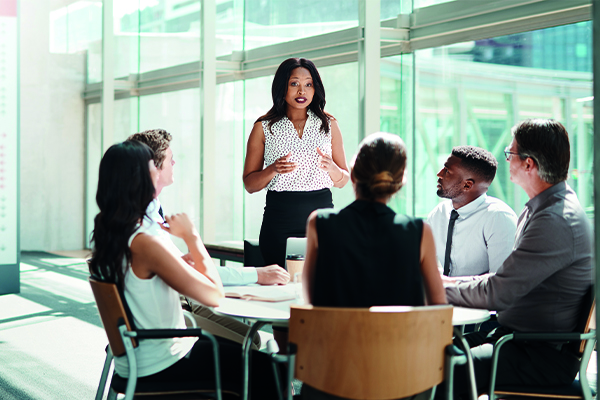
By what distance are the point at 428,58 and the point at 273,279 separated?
324 centimetres

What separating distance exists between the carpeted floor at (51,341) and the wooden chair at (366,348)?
2057 millimetres

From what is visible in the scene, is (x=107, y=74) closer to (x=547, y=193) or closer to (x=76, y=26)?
(x=76, y=26)

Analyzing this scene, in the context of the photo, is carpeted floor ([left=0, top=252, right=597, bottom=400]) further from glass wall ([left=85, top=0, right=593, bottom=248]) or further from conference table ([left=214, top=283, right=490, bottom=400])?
glass wall ([left=85, top=0, right=593, bottom=248])

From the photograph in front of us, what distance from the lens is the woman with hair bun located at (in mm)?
1619

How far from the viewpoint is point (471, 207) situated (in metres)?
2.62

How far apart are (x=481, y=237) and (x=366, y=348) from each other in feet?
4.04

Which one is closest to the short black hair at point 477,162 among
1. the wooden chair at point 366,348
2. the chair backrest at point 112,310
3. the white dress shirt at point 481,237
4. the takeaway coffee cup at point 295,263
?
the white dress shirt at point 481,237

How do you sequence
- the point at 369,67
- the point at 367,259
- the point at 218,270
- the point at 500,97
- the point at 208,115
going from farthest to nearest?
the point at 208,115 → the point at 500,97 → the point at 369,67 → the point at 218,270 → the point at 367,259

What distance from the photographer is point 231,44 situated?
21.7 feet

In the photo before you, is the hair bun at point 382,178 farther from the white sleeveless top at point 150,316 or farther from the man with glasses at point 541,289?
the white sleeveless top at point 150,316

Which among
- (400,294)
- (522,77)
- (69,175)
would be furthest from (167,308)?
(69,175)

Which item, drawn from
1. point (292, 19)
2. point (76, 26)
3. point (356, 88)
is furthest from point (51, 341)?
point (76, 26)

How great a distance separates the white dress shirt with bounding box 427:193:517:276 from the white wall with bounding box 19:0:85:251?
8084 mm

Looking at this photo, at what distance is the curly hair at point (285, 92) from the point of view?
119 inches
